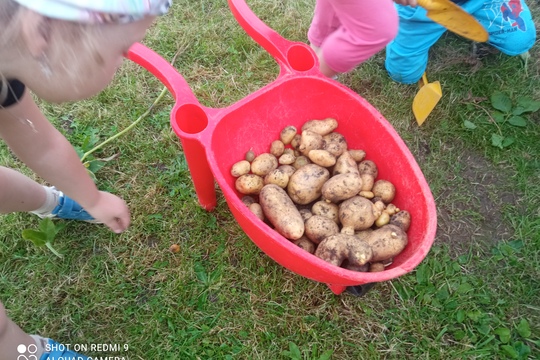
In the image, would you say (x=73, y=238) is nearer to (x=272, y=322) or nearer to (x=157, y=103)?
(x=157, y=103)

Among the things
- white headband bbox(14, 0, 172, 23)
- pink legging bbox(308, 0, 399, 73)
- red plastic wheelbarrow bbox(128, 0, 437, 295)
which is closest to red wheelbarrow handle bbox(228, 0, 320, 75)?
red plastic wheelbarrow bbox(128, 0, 437, 295)

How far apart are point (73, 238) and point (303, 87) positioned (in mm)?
864

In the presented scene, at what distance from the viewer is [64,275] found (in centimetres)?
135

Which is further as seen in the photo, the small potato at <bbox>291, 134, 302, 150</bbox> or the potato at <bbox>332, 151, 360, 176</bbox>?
the small potato at <bbox>291, 134, 302, 150</bbox>

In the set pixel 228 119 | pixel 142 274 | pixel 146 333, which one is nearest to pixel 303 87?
pixel 228 119

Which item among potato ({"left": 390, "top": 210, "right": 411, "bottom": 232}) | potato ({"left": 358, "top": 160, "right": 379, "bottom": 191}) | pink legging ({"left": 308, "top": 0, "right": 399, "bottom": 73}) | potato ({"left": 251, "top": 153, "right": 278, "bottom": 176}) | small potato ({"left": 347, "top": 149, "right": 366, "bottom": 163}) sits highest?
pink legging ({"left": 308, "top": 0, "right": 399, "bottom": 73})

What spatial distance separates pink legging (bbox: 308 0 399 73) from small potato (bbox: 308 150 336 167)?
34 centimetres

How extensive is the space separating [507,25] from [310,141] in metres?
0.98

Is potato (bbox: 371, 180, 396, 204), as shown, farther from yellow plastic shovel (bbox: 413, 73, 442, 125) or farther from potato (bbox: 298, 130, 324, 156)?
yellow plastic shovel (bbox: 413, 73, 442, 125)

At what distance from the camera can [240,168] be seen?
4.15 ft

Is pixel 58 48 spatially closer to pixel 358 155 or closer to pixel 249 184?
pixel 249 184

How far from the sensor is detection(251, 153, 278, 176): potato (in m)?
1.28

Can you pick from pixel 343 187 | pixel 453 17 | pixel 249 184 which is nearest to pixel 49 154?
pixel 249 184

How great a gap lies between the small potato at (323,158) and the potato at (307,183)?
0.07 ft
